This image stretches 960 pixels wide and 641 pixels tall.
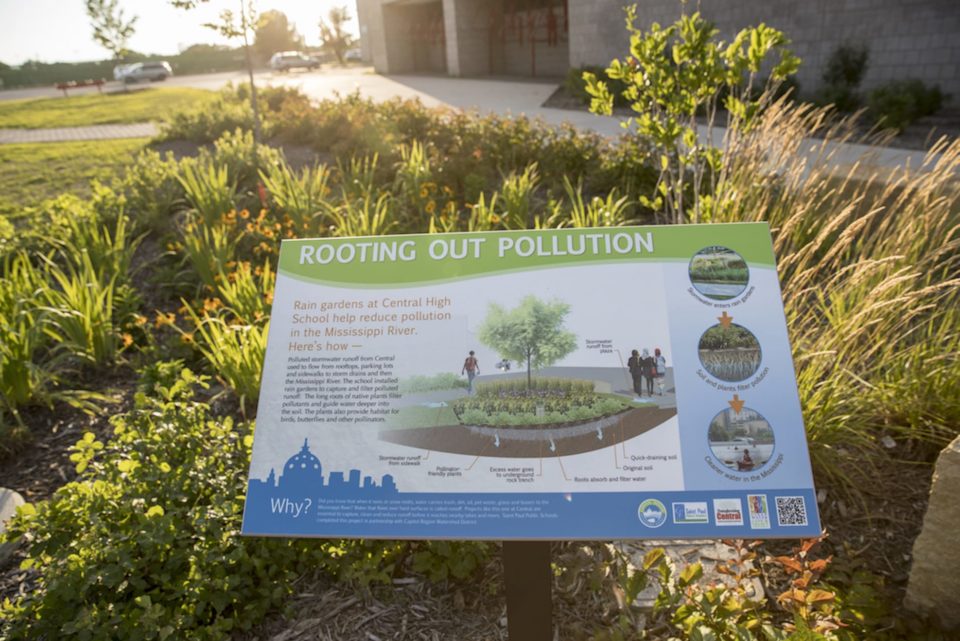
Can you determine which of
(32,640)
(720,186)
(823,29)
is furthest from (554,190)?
(823,29)

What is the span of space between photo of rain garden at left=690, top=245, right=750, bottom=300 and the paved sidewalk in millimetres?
13484

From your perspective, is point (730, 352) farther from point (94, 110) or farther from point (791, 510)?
point (94, 110)

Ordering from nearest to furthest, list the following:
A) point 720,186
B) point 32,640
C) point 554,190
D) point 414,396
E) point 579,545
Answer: point 414,396 < point 32,640 < point 579,545 < point 720,186 < point 554,190

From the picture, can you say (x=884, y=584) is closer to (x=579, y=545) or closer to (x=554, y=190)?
(x=579, y=545)

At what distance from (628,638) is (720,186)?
99.9 inches

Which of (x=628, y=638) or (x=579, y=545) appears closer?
(x=628, y=638)

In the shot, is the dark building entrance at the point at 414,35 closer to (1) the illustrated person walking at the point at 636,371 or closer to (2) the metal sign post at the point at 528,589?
(1) the illustrated person walking at the point at 636,371

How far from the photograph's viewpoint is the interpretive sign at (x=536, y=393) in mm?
1670

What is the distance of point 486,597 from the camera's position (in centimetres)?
225

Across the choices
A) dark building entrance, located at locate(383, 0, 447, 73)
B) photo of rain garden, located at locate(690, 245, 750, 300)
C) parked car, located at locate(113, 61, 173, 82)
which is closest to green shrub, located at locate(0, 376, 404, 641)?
photo of rain garden, located at locate(690, 245, 750, 300)

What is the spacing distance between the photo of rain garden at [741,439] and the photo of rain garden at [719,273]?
348 mm

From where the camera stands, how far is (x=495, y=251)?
6.46 feet

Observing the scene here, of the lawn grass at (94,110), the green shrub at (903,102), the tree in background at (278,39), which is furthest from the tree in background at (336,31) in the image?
the green shrub at (903,102)

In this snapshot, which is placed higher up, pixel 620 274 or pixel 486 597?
pixel 620 274
